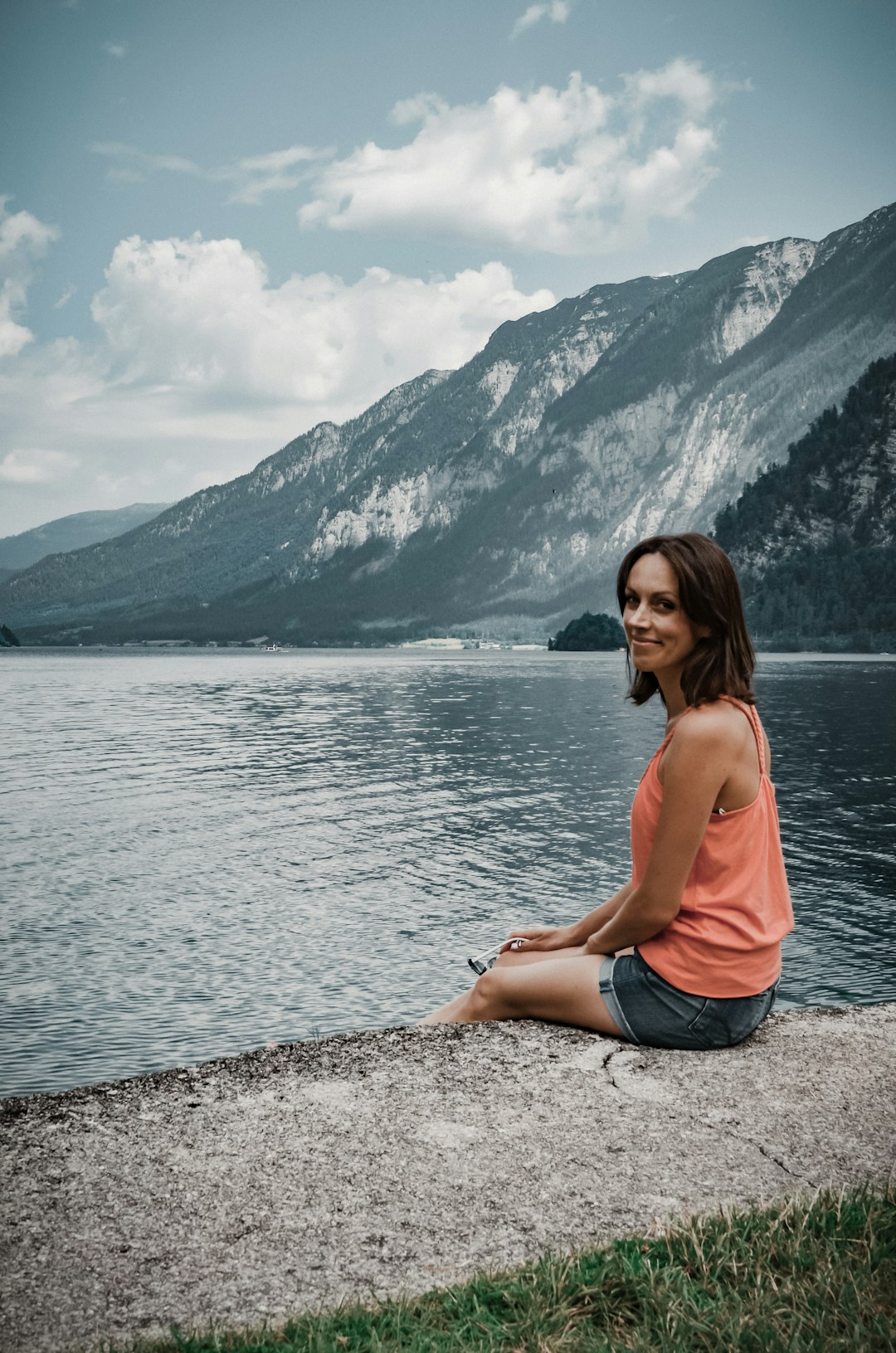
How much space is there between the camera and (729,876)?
4836mm

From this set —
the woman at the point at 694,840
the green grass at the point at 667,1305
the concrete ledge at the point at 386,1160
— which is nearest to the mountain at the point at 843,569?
the woman at the point at 694,840

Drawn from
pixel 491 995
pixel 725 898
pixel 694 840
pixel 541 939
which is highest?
pixel 694 840

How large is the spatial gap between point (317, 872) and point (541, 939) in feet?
33.5

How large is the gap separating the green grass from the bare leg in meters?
1.67

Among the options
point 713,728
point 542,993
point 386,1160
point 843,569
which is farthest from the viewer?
point 843,569

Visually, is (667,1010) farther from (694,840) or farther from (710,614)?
(710,614)

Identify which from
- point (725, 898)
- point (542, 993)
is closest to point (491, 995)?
point (542, 993)

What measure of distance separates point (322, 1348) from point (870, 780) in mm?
22663

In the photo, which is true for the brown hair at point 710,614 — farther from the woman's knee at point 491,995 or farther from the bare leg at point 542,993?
the woman's knee at point 491,995

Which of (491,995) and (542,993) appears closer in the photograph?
(542,993)

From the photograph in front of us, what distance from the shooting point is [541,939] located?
5812 mm

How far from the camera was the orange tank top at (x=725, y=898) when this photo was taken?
4785 mm

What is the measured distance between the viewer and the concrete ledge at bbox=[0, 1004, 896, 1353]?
3.62 metres

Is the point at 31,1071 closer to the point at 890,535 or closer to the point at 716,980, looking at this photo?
the point at 716,980
